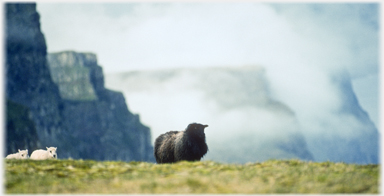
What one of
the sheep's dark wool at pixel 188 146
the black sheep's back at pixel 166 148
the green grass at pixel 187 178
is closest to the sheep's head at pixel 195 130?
the sheep's dark wool at pixel 188 146

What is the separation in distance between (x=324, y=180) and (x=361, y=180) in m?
1.20

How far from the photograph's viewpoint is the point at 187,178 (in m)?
14.7

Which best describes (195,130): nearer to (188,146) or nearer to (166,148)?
(188,146)

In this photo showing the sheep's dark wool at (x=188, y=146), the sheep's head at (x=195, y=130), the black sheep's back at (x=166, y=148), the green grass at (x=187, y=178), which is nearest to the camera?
the green grass at (x=187, y=178)

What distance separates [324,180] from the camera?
14.8m

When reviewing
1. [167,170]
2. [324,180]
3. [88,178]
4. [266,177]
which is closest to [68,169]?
[88,178]

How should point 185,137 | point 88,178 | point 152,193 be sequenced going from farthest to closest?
point 185,137 → point 88,178 → point 152,193

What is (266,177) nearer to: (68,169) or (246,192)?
(246,192)

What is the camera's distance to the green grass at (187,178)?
13.5 meters

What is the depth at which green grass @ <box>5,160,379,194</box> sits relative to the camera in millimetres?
13523

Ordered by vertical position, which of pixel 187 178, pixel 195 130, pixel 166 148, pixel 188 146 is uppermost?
pixel 195 130

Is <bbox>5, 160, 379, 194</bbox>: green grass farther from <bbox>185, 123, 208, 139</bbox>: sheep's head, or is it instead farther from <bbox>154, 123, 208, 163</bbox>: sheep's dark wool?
<bbox>185, 123, 208, 139</bbox>: sheep's head

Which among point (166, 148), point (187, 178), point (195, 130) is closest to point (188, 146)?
point (195, 130)

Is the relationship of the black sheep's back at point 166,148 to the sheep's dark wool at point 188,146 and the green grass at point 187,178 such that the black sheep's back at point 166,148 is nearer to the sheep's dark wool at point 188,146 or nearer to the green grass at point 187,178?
the sheep's dark wool at point 188,146
